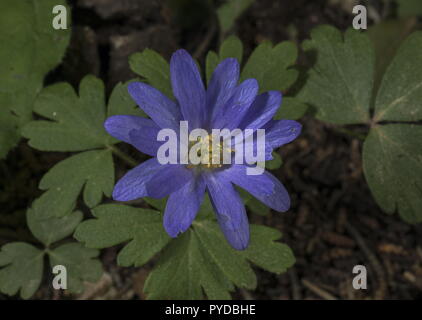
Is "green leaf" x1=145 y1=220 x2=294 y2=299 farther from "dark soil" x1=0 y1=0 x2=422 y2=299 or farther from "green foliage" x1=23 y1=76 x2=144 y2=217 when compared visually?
"dark soil" x1=0 y1=0 x2=422 y2=299

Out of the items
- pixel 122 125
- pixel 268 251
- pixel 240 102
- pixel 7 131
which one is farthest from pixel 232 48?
pixel 7 131

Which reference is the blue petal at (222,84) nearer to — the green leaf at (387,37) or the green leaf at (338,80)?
the green leaf at (338,80)

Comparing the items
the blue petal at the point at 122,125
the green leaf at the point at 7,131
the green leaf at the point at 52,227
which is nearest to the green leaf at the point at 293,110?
the blue petal at the point at 122,125

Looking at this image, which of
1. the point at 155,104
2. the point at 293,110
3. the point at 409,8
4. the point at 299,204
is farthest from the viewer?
the point at 409,8

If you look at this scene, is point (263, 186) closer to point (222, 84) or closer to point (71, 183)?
point (222, 84)

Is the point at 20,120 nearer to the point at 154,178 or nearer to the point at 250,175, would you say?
the point at 154,178

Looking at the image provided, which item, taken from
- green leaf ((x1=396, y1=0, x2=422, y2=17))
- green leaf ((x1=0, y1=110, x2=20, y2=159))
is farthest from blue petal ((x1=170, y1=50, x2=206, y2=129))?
green leaf ((x1=396, y1=0, x2=422, y2=17))
